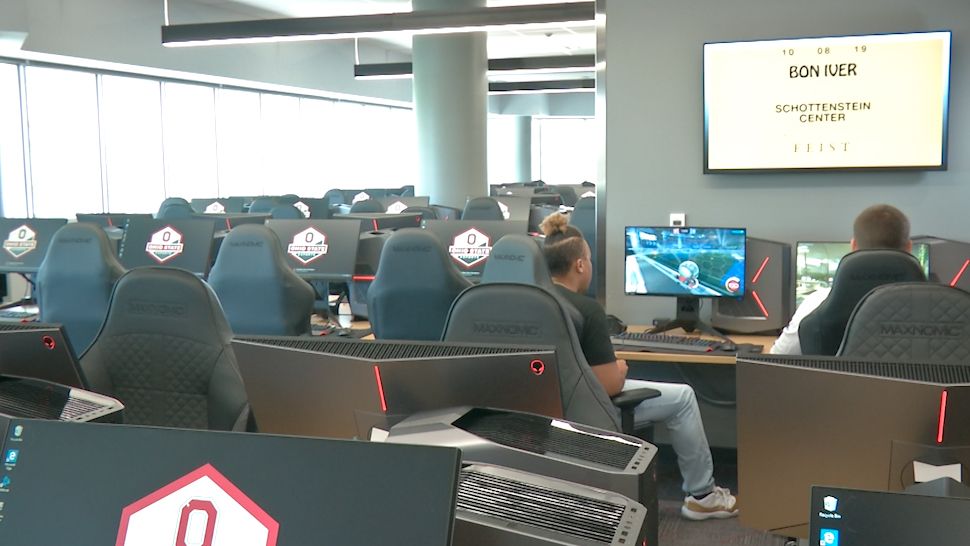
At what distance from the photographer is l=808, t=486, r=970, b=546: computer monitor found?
1.01m

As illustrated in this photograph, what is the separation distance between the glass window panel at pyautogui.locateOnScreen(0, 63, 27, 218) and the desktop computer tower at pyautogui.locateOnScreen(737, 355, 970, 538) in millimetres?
9864

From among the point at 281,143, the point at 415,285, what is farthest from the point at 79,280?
the point at 281,143

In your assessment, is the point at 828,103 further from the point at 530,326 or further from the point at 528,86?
the point at 528,86

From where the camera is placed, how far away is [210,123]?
537 inches

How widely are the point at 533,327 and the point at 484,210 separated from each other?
6396 millimetres

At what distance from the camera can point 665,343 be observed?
4449 mm

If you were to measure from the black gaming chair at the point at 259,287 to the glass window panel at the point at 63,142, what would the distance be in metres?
6.65

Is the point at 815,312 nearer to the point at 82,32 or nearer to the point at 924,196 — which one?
the point at 924,196

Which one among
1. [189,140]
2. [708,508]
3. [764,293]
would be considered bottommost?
[708,508]

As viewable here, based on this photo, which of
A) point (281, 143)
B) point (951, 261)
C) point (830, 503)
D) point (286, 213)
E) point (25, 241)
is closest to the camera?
point (830, 503)

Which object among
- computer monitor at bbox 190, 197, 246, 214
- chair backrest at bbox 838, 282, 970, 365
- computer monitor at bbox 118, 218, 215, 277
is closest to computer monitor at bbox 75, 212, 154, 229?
computer monitor at bbox 190, 197, 246, 214

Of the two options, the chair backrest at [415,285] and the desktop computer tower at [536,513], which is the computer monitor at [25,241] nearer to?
the chair backrest at [415,285]

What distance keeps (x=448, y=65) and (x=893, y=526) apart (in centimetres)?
1165

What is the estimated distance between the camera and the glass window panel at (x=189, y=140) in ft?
42.0
